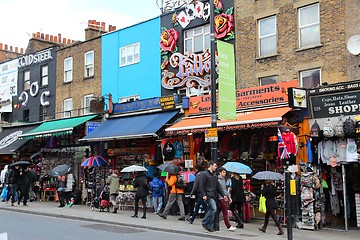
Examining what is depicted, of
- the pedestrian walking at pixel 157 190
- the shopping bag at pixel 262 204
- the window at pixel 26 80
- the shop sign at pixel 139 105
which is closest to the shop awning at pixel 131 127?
the shop sign at pixel 139 105

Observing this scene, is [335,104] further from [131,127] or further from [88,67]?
[88,67]

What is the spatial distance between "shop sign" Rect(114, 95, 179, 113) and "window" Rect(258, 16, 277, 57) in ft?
13.6

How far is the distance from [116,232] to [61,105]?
54.7 feet

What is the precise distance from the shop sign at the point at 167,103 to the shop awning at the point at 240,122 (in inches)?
50.1

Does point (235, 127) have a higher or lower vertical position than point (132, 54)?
lower

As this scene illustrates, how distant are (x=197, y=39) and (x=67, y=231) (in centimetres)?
1143

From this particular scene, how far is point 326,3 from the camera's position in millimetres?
17719

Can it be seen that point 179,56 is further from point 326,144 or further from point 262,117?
point 326,144

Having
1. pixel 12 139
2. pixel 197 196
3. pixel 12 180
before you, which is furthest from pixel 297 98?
pixel 12 139

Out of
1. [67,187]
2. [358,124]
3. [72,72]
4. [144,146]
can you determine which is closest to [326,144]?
[358,124]

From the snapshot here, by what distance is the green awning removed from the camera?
2311cm

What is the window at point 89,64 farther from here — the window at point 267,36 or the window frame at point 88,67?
the window at point 267,36

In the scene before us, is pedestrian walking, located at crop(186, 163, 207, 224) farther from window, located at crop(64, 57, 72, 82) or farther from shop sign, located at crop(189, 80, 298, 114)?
window, located at crop(64, 57, 72, 82)

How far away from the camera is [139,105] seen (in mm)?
21391
